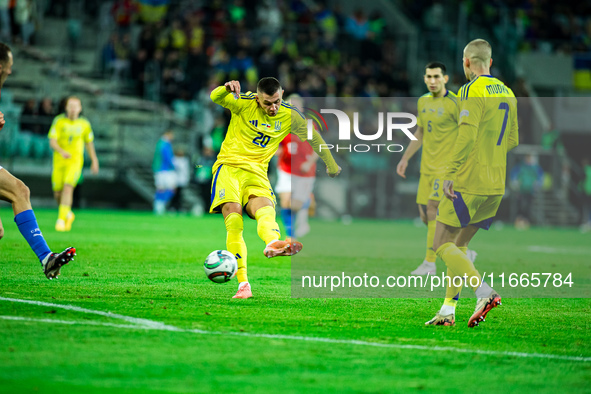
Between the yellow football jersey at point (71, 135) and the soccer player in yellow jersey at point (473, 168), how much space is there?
415 inches

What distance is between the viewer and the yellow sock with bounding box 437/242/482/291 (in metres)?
6.89

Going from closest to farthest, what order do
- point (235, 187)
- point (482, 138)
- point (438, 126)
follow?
point (482, 138) → point (235, 187) → point (438, 126)

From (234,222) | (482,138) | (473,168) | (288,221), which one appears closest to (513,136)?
(482,138)

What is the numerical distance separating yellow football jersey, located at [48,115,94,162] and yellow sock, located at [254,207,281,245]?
8894 millimetres

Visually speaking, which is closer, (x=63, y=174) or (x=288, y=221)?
(x=63, y=174)

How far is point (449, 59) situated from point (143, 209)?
1249 centimetres

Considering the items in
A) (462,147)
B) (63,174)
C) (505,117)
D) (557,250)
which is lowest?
(557,250)

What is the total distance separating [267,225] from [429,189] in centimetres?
406

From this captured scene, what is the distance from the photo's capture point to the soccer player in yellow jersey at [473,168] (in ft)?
22.8

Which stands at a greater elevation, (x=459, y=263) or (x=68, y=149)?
(x=68, y=149)

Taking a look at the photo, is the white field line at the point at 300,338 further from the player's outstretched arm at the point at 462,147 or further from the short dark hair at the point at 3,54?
the short dark hair at the point at 3,54

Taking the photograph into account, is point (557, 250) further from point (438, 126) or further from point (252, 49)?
point (252, 49)

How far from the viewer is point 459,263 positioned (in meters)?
6.93

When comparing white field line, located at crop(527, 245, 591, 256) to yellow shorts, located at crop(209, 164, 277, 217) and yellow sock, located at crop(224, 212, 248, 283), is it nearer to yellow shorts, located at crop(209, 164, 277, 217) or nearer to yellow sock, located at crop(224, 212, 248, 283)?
A: yellow shorts, located at crop(209, 164, 277, 217)
